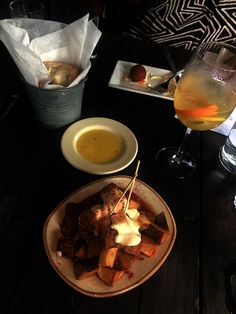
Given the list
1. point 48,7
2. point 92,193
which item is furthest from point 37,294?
point 48,7

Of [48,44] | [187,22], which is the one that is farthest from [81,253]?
[187,22]

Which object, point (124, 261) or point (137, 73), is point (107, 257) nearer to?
point (124, 261)

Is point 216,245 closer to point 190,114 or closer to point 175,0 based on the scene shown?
point 190,114

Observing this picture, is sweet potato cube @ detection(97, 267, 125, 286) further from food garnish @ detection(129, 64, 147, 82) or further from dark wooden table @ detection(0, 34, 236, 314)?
food garnish @ detection(129, 64, 147, 82)

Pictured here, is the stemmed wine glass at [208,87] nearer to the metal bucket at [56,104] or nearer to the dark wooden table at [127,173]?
the dark wooden table at [127,173]

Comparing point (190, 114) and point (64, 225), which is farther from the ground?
point (190, 114)

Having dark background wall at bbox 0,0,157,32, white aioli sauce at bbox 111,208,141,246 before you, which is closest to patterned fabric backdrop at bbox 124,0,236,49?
dark background wall at bbox 0,0,157,32

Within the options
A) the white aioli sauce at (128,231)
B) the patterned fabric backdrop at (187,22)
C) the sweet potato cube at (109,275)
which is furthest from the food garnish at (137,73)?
the patterned fabric backdrop at (187,22)
